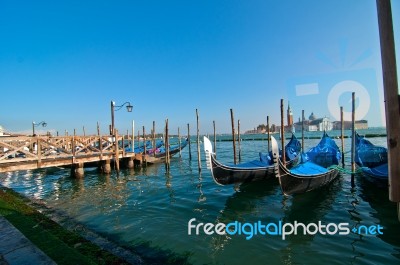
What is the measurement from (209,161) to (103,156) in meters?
7.33

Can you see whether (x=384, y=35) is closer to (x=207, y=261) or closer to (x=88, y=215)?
(x=207, y=261)

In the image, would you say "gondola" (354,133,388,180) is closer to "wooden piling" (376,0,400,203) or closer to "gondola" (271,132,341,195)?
"gondola" (271,132,341,195)

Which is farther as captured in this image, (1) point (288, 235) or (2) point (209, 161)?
(2) point (209, 161)

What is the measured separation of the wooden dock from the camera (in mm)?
9289

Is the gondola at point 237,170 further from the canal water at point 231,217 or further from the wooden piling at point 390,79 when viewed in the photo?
the wooden piling at point 390,79

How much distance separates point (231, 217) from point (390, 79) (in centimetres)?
556

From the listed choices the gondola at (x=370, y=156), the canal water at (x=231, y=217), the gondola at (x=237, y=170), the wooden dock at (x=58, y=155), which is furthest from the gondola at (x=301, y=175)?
the wooden dock at (x=58, y=155)

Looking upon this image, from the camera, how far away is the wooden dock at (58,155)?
9289 mm

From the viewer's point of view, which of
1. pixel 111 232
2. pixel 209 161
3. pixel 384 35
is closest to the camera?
pixel 384 35

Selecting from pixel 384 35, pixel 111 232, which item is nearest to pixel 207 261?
pixel 111 232

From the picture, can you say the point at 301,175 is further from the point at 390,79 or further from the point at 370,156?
the point at 390,79

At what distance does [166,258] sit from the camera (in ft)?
14.5

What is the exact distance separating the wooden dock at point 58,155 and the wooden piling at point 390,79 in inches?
413

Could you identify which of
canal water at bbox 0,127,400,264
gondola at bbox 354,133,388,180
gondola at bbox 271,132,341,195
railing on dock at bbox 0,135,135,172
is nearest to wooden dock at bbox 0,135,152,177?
railing on dock at bbox 0,135,135,172
